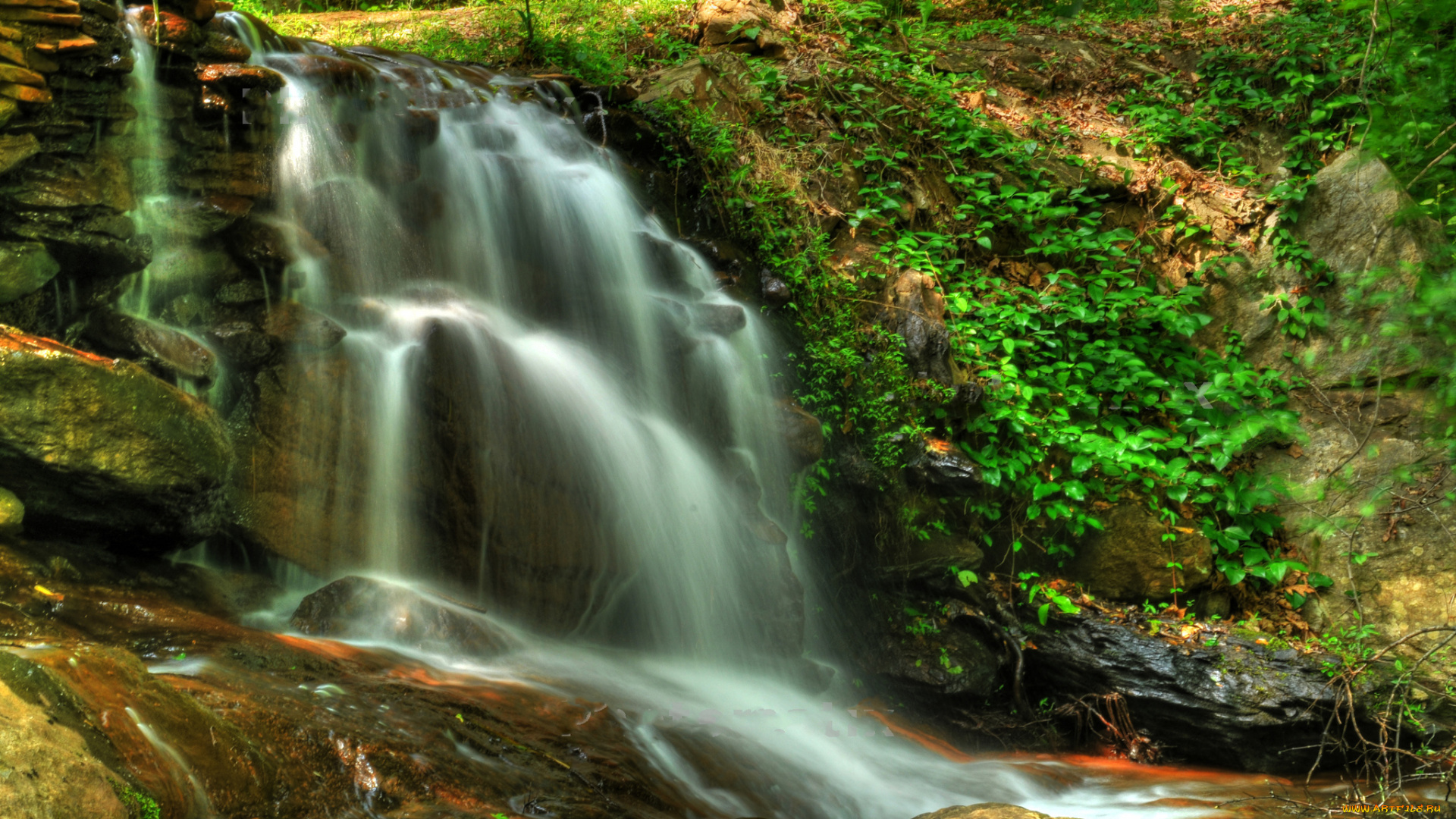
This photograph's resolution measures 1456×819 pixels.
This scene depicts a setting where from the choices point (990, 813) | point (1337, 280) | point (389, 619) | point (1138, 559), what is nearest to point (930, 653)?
point (1138, 559)

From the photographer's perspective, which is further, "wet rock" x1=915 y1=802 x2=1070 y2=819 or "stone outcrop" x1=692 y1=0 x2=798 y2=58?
"stone outcrop" x1=692 y1=0 x2=798 y2=58

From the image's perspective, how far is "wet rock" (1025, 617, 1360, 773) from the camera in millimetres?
4695

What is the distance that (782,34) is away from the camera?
26.1ft

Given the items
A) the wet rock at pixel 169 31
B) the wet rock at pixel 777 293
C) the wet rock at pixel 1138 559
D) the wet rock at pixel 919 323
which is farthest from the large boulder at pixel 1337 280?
the wet rock at pixel 169 31

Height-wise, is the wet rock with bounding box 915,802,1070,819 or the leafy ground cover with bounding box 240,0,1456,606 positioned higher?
the leafy ground cover with bounding box 240,0,1456,606

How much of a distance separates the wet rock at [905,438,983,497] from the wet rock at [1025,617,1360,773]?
103 cm

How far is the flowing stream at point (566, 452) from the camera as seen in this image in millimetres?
4371

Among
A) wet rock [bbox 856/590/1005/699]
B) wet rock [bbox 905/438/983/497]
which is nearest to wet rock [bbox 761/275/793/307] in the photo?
wet rock [bbox 905/438/983/497]

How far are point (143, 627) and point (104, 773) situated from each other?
172 cm

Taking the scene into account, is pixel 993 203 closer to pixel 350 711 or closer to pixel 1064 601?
pixel 1064 601

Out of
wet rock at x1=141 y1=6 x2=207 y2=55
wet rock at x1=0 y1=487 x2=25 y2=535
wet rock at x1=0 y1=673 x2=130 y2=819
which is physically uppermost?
wet rock at x1=141 y1=6 x2=207 y2=55

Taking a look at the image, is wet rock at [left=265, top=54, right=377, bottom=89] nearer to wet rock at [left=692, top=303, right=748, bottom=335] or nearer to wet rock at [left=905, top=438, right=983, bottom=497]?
wet rock at [left=692, top=303, right=748, bottom=335]

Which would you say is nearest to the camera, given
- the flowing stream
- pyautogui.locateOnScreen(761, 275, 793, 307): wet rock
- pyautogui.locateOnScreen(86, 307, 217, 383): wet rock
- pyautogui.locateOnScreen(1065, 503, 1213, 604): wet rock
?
pyautogui.locateOnScreen(86, 307, 217, 383): wet rock

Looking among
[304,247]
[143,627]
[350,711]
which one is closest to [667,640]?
[350,711]
